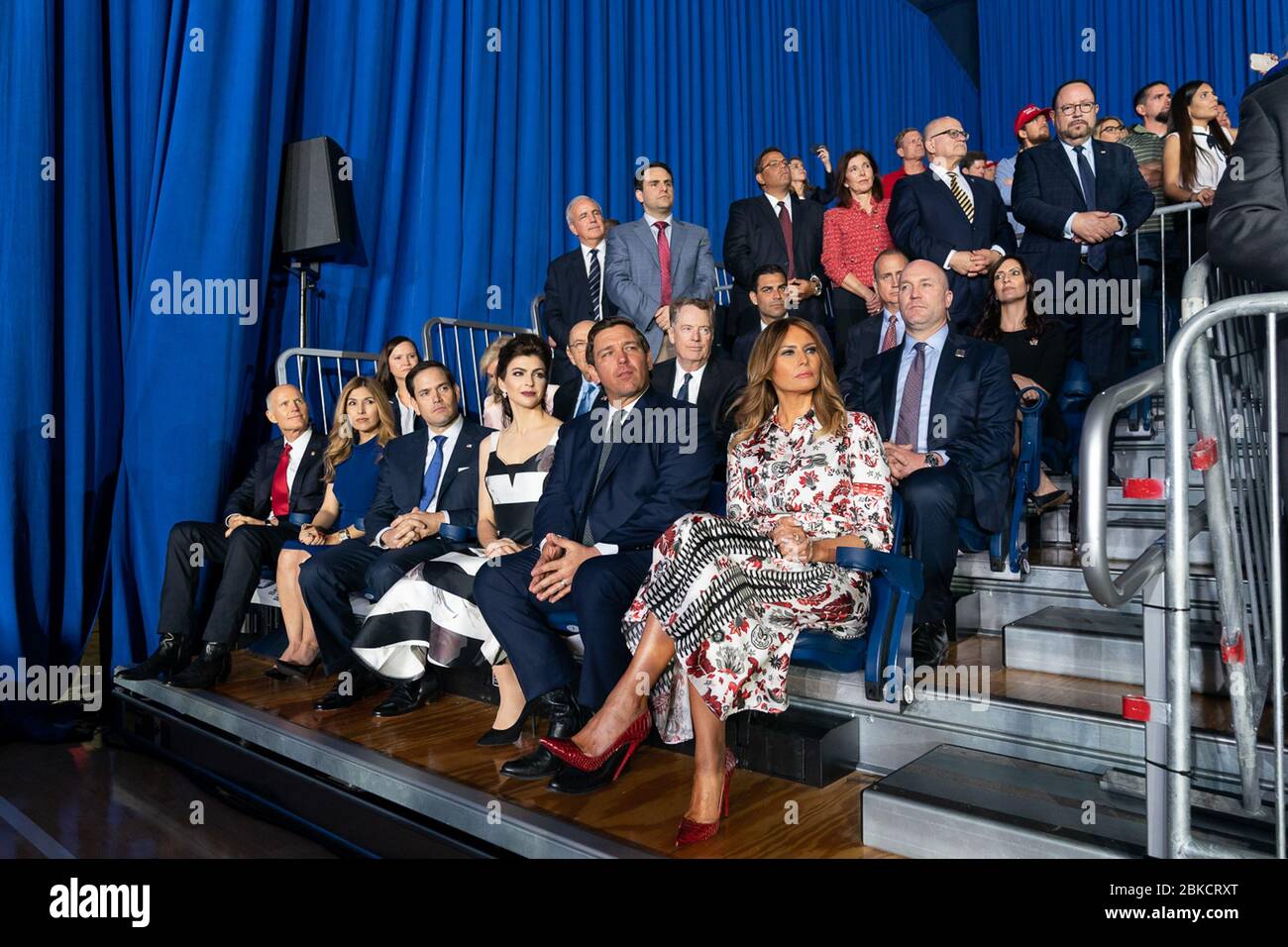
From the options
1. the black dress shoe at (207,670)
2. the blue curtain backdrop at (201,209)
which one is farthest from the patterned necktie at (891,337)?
the black dress shoe at (207,670)

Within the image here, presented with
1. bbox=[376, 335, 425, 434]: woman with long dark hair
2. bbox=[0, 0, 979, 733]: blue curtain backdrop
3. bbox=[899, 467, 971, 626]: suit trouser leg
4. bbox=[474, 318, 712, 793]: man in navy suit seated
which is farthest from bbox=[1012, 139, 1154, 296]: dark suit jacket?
bbox=[0, 0, 979, 733]: blue curtain backdrop

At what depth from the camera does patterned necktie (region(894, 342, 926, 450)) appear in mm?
2984

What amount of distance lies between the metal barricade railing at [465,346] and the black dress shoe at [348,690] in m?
1.97

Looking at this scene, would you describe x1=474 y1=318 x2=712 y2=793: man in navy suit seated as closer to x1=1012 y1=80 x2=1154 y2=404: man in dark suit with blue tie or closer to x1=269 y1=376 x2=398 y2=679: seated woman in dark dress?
x1=269 y1=376 x2=398 y2=679: seated woman in dark dress

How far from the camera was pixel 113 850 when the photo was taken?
2.51 metres

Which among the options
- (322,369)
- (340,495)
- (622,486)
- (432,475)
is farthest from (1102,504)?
(322,369)

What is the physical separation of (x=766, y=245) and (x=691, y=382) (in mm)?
1207

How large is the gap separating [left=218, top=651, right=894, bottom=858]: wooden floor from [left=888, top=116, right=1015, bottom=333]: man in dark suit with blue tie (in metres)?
2.33

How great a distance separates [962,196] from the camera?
408cm

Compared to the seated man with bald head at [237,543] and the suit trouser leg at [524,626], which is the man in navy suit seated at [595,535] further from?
the seated man with bald head at [237,543]

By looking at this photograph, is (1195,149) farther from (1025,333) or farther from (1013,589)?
(1013,589)

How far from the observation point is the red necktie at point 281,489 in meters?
4.18
